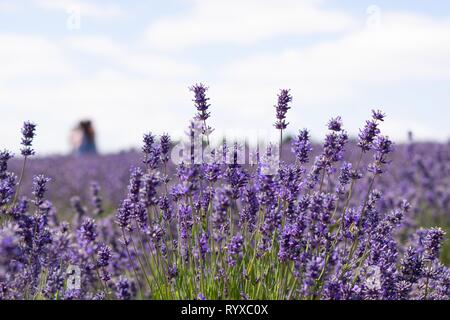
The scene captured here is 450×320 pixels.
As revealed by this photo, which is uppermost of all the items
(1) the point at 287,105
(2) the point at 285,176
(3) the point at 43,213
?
(1) the point at 287,105

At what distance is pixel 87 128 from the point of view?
27.4 metres

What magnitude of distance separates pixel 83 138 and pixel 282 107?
23853 mm

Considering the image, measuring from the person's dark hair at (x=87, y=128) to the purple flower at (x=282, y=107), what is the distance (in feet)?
78.2

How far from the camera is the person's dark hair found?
27103 millimetres

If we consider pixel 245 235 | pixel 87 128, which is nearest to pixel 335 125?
Result: pixel 245 235

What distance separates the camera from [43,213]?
14.0 ft

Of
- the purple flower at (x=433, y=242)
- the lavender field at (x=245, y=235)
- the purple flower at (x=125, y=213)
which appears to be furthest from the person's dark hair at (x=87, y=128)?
the purple flower at (x=433, y=242)

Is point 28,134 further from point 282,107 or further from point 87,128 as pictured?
point 87,128

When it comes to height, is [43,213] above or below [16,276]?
above

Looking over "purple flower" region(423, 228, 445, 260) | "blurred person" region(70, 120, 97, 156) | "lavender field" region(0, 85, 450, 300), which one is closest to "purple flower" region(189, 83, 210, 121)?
"lavender field" region(0, 85, 450, 300)

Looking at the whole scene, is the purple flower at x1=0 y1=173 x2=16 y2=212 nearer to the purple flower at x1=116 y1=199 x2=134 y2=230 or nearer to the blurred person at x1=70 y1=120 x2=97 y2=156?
the purple flower at x1=116 y1=199 x2=134 y2=230
